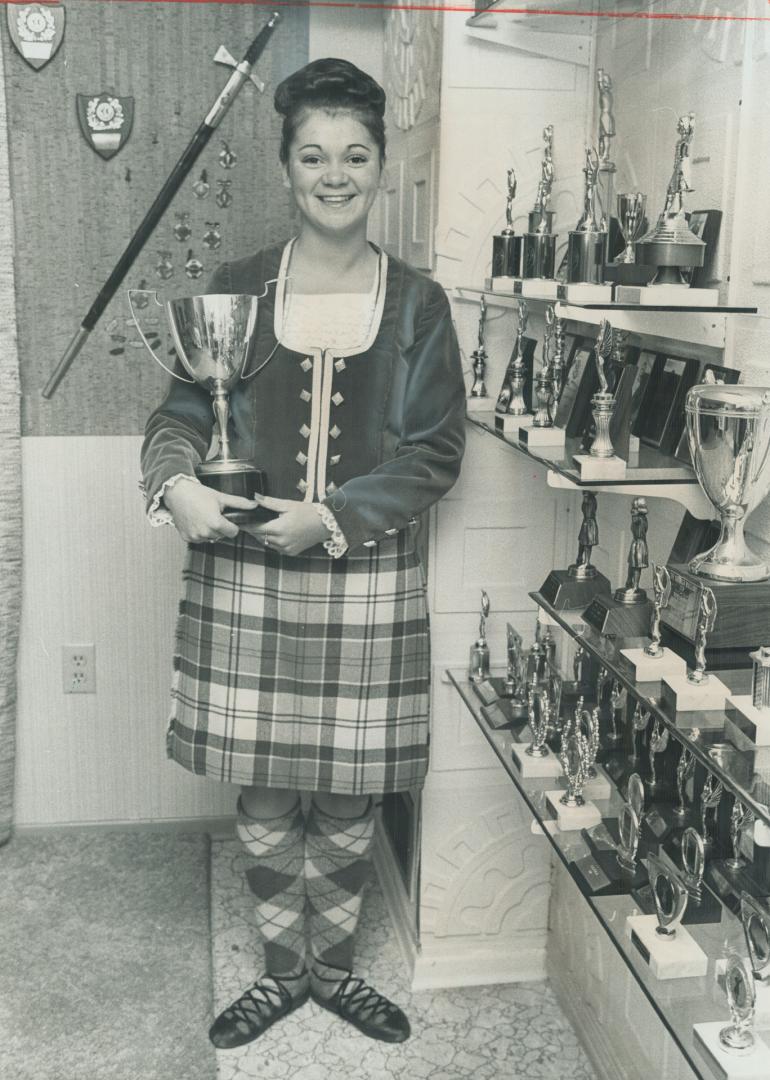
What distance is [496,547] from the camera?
2020 mm

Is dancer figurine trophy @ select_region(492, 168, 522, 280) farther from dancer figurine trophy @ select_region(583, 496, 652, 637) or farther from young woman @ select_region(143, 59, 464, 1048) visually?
dancer figurine trophy @ select_region(583, 496, 652, 637)

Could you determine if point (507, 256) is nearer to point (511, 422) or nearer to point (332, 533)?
point (511, 422)

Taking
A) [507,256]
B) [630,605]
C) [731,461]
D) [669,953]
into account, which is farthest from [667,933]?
[507,256]

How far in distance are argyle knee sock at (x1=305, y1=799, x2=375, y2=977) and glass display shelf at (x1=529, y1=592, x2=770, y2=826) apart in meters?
0.77

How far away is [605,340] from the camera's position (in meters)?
1.38

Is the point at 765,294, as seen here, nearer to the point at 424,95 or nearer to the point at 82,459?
the point at 424,95

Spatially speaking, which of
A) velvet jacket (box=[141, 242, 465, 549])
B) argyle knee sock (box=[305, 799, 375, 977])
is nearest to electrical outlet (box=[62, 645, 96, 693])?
argyle knee sock (box=[305, 799, 375, 977])

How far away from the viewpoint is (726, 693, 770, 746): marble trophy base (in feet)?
3.54

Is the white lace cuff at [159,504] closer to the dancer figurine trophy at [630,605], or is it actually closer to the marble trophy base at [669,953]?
the dancer figurine trophy at [630,605]

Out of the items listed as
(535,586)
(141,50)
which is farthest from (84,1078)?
(141,50)

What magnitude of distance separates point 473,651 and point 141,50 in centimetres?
125

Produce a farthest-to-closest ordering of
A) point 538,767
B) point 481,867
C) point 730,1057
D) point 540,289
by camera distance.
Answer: point 481,867
point 538,767
point 540,289
point 730,1057

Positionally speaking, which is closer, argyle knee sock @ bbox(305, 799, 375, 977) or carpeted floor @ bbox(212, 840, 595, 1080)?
carpeted floor @ bbox(212, 840, 595, 1080)

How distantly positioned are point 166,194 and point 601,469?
1255mm
